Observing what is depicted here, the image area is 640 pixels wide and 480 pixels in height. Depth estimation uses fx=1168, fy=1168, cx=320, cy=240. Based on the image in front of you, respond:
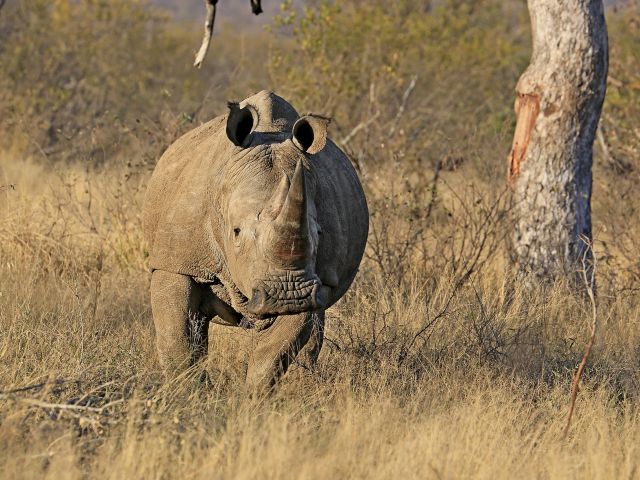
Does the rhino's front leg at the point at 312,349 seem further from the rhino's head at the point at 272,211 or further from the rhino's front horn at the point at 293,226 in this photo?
the rhino's front horn at the point at 293,226

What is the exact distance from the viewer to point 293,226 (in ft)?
16.6

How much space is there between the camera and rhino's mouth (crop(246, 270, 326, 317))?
504 centimetres

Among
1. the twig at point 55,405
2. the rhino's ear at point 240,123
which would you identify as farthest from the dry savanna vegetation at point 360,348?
the rhino's ear at point 240,123

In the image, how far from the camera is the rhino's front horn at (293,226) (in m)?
5.02

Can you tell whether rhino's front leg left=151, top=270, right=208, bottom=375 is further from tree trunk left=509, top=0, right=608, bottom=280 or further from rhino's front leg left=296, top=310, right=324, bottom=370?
tree trunk left=509, top=0, right=608, bottom=280

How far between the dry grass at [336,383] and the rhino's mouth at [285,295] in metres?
0.47

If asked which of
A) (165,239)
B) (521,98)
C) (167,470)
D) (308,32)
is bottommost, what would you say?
(167,470)

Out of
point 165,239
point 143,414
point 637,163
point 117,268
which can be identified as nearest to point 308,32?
point 637,163

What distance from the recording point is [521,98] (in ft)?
28.6

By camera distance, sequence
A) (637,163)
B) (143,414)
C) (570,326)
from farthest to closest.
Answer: (637,163)
(570,326)
(143,414)

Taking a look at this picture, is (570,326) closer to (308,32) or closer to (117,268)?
(117,268)

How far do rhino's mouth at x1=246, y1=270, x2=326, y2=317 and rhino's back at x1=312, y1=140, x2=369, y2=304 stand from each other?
2.23ft

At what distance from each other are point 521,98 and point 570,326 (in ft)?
6.39

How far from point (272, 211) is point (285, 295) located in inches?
15.3
